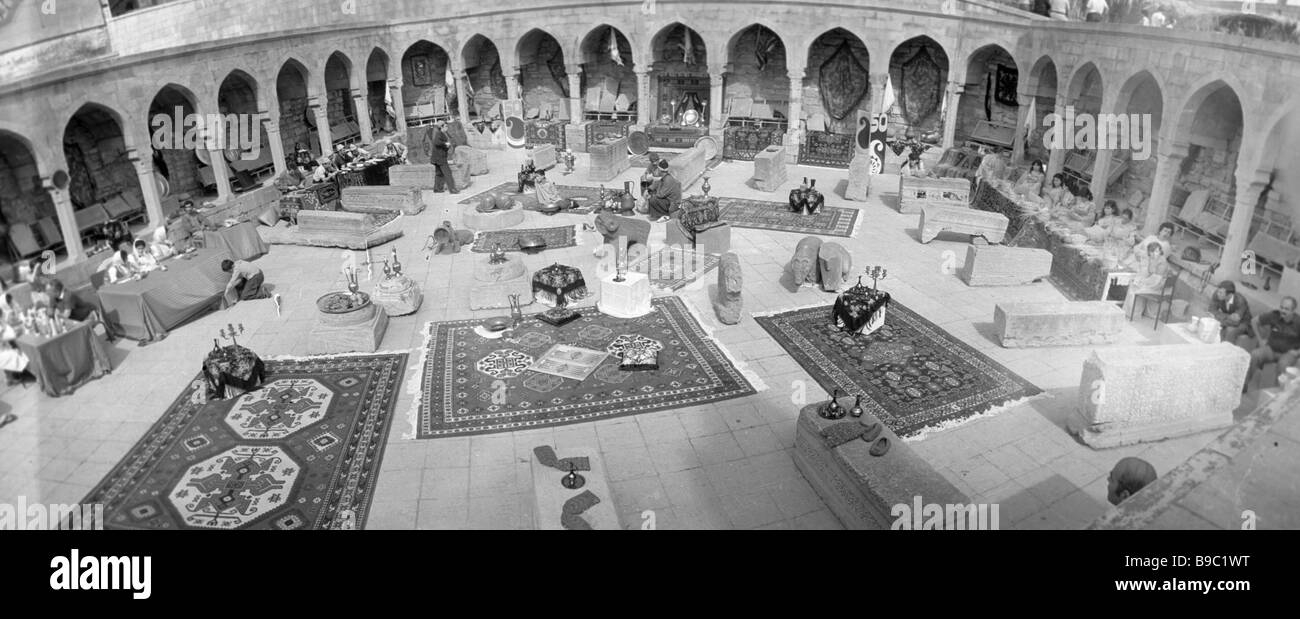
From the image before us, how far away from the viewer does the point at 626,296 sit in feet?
43.4

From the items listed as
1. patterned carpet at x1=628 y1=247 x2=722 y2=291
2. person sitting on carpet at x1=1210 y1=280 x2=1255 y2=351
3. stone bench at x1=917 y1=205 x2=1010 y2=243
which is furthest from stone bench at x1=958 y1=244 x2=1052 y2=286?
patterned carpet at x1=628 y1=247 x2=722 y2=291

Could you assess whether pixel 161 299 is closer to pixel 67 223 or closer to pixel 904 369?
pixel 67 223

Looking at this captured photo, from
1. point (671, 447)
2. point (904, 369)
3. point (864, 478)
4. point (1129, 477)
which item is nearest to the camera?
point (1129, 477)

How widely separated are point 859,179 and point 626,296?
990 cm

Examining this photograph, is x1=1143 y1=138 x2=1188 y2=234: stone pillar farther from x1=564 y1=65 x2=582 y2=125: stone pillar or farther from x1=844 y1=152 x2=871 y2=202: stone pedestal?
x1=564 y1=65 x2=582 y2=125: stone pillar

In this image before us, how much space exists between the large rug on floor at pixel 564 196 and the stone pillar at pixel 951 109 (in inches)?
428

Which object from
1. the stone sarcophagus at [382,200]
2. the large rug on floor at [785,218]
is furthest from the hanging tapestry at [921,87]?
the stone sarcophagus at [382,200]

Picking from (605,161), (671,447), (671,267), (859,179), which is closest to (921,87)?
(859,179)

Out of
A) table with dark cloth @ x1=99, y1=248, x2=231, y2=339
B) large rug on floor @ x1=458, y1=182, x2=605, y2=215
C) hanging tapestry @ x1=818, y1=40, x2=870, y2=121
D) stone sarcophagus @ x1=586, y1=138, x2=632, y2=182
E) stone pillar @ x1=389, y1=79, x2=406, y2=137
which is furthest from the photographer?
stone pillar @ x1=389, y1=79, x2=406, y2=137

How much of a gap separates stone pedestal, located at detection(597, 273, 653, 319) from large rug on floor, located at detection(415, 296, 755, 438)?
149mm

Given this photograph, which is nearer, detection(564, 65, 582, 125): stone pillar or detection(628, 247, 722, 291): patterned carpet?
detection(628, 247, 722, 291): patterned carpet

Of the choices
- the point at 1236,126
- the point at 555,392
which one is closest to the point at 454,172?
the point at 555,392

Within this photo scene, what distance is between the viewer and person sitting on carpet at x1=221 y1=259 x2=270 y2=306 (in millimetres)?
14215

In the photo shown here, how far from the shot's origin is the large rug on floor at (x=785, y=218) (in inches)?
720
